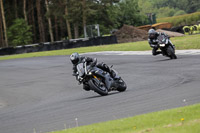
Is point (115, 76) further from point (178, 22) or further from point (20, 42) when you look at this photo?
point (178, 22)

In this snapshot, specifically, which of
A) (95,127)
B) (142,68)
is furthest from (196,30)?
(95,127)

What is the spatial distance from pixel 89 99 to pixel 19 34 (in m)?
59.8

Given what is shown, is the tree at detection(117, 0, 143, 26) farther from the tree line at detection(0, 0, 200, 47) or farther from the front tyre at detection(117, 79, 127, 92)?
the front tyre at detection(117, 79, 127, 92)

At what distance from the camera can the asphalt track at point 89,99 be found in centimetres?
855

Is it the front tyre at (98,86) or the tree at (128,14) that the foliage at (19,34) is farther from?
the front tyre at (98,86)

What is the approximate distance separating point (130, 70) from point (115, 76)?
21.3 ft

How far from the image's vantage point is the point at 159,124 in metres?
6.34

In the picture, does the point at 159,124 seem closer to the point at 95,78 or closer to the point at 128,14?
the point at 95,78

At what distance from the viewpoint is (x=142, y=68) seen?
18.7 meters

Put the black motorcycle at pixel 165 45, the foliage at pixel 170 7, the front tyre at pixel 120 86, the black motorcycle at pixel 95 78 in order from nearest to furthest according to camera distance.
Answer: the black motorcycle at pixel 95 78, the front tyre at pixel 120 86, the black motorcycle at pixel 165 45, the foliage at pixel 170 7

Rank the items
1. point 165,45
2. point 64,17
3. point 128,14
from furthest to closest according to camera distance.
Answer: point 128,14 → point 64,17 → point 165,45

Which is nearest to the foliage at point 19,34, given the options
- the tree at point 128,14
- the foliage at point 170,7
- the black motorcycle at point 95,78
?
the tree at point 128,14

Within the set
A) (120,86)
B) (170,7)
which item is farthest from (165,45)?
(170,7)

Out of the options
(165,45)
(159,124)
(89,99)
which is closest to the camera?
(159,124)
